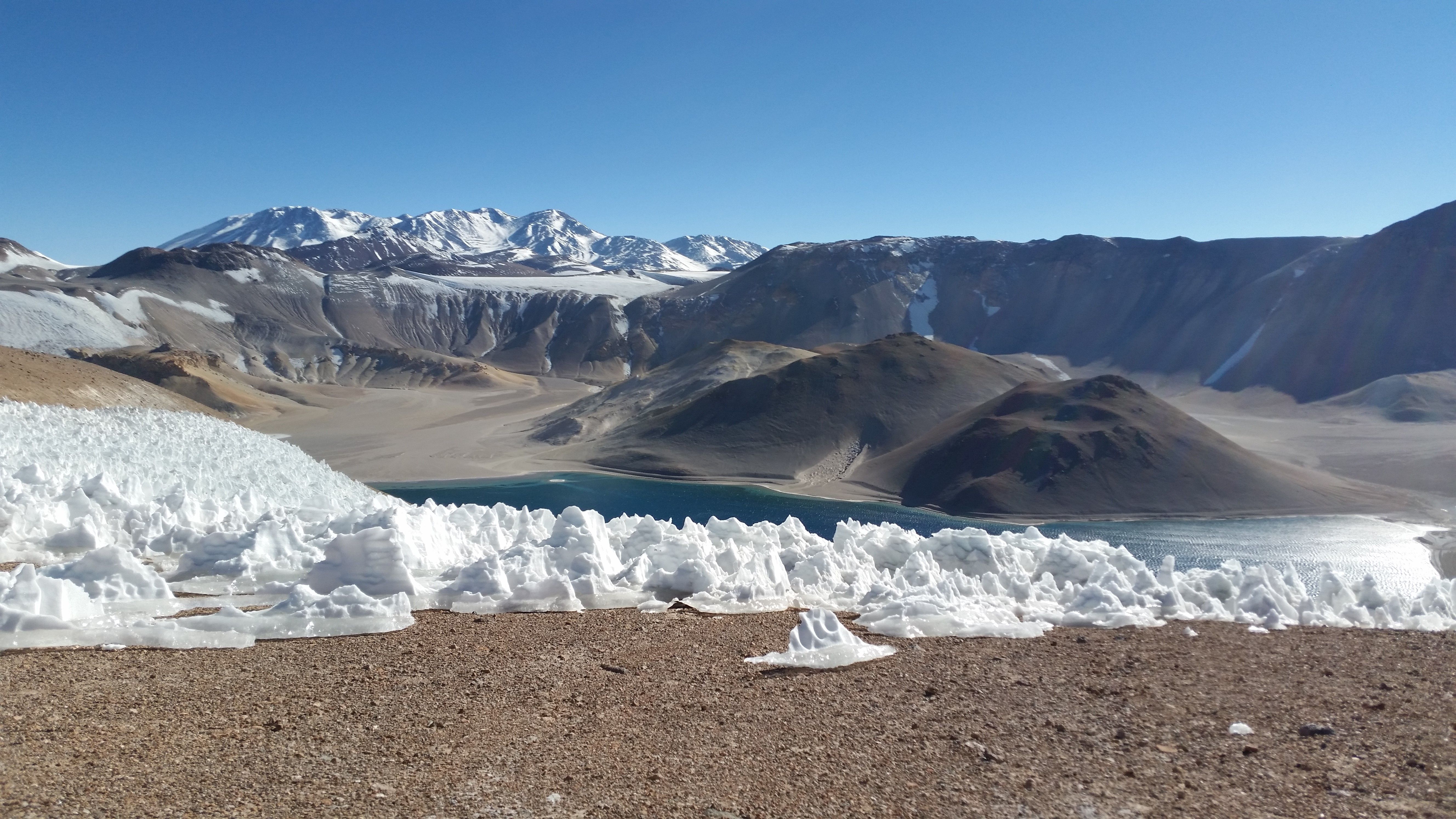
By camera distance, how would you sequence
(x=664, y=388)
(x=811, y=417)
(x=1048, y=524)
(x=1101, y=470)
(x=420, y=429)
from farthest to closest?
(x=420, y=429)
(x=664, y=388)
(x=811, y=417)
(x=1101, y=470)
(x=1048, y=524)

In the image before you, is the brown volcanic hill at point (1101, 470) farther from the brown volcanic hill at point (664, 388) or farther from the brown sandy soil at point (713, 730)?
the brown sandy soil at point (713, 730)

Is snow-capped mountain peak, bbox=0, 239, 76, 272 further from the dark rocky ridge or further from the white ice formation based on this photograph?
the white ice formation

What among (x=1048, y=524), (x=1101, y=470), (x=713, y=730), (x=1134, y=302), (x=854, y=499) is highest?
(x=1134, y=302)

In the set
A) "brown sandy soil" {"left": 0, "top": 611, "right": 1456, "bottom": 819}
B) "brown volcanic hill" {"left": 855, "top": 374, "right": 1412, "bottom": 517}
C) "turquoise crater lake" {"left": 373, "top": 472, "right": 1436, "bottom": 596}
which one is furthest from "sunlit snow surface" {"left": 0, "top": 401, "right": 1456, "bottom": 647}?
"brown volcanic hill" {"left": 855, "top": 374, "right": 1412, "bottom": 517}

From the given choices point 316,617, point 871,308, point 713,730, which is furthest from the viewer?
point 871,308

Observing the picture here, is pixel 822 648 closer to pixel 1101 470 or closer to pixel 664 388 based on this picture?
pixel 1101 470

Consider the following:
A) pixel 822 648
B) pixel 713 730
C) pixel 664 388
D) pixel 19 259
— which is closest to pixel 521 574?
pixel 822 648

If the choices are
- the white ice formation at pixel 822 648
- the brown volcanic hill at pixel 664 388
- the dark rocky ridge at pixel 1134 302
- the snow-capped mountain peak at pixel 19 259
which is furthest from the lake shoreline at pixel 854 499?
the snow-capped mountain peak at pixel 19 259
